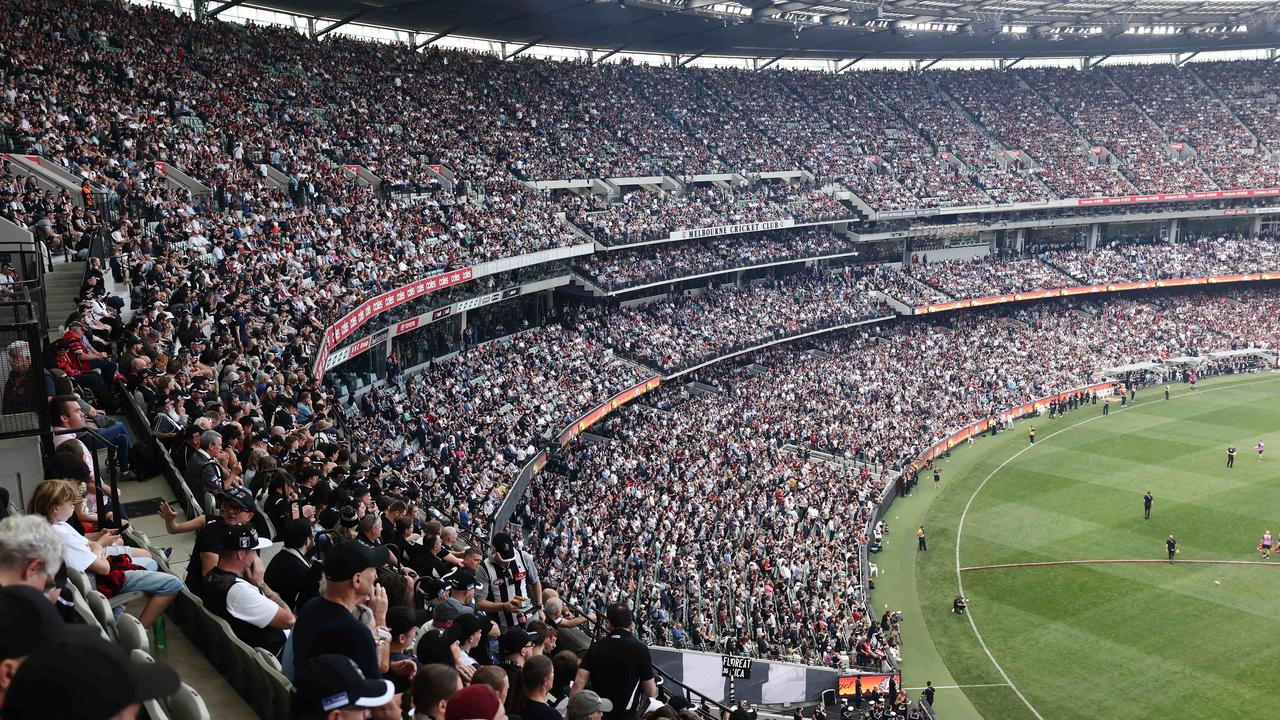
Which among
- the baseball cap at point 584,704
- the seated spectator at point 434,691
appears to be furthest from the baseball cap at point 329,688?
the baseball cap at point 584,704

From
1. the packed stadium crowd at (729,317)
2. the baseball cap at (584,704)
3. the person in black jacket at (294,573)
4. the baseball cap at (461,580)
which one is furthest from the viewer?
the packed stadium crowd at (729,317)

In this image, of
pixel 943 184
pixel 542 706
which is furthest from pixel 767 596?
pixel 943 184

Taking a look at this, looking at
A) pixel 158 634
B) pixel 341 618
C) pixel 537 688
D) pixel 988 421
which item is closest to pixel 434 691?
pixel 341 618

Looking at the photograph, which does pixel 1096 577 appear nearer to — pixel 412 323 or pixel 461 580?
pixel 412 323

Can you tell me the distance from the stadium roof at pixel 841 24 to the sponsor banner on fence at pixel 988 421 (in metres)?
19.8

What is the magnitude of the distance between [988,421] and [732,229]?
1481cm

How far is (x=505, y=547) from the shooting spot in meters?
9.51

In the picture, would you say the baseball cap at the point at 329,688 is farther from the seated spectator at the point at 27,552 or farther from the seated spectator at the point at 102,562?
the seated spectator at the point at 102,562

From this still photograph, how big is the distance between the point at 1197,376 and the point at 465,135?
3864 cm

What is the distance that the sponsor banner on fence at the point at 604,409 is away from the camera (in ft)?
103

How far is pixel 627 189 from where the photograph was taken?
48.2 metres

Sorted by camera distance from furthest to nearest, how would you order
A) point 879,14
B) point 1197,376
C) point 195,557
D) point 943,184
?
point 943,184
point 1197,376
point 879,14
point 195,557

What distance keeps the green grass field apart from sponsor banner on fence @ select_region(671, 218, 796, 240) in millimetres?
15153

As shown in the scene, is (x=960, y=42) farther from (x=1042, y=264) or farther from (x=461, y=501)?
(x=461, y=501)
